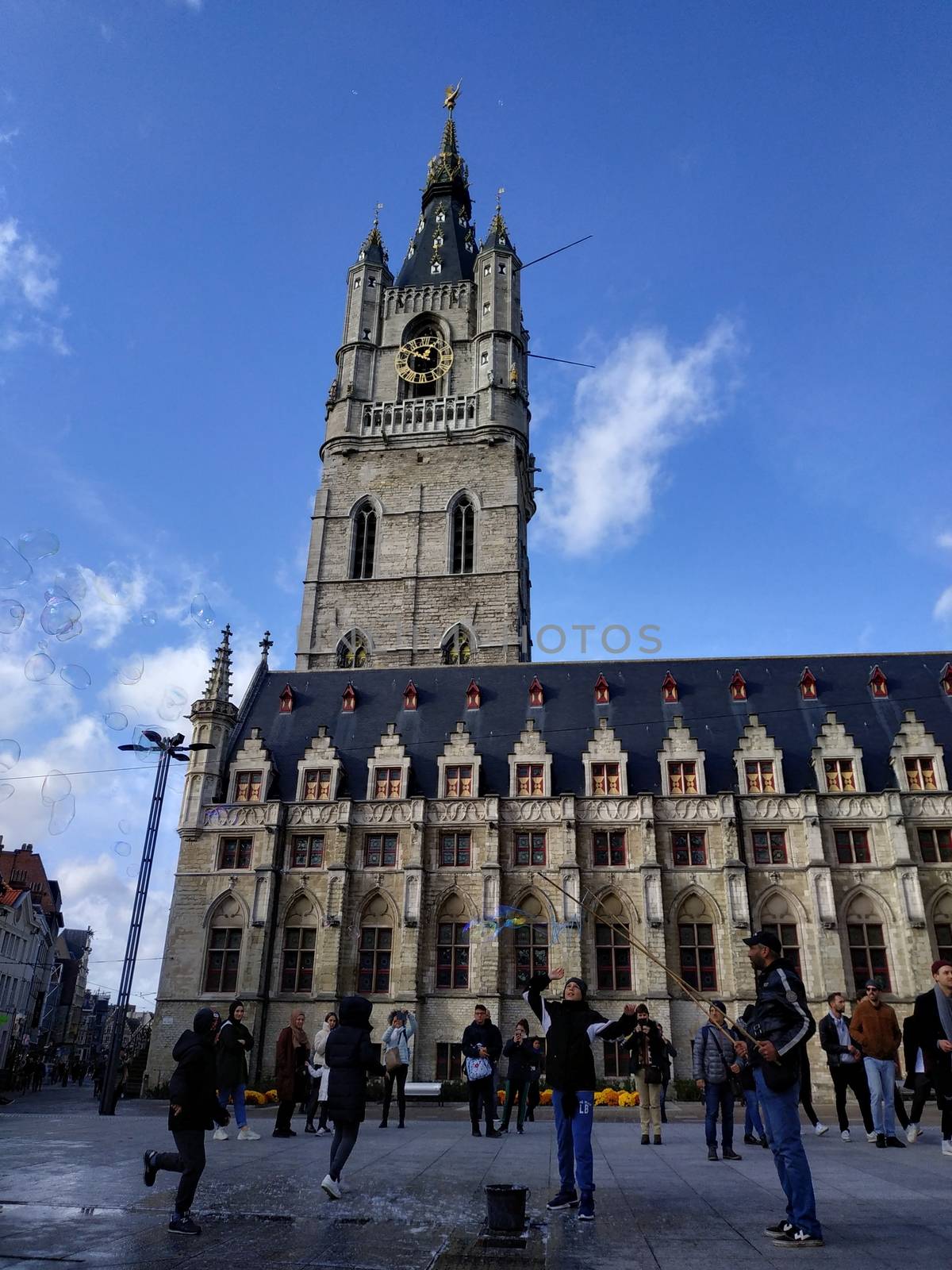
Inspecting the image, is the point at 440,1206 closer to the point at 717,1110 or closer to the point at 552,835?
the point at 717,1110

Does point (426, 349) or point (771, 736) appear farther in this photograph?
point (426, 349)

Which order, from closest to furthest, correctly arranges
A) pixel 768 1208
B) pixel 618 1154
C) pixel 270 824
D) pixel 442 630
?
pixel 768 1208, pixel 618 1154, pixel 270 824, pixel 442 630

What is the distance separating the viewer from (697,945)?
26906 mm

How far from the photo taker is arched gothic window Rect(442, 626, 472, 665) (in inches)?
1756

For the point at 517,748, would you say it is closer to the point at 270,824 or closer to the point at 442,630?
the point at 270,824

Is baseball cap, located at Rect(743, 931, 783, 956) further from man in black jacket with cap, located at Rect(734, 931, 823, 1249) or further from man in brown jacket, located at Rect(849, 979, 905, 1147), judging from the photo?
man in brown jacket, located at Rect(849, 979, 905, 1147)

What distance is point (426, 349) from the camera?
2170 inches

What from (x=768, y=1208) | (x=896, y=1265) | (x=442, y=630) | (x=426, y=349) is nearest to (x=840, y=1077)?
(x=768, y=1208)

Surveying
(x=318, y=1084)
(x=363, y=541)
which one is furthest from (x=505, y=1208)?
(x=363, y=541)

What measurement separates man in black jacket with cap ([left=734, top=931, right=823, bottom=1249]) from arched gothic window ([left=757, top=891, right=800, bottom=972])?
836 inches

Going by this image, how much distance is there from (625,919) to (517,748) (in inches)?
→ 252

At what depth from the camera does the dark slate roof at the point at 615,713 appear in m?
30.0

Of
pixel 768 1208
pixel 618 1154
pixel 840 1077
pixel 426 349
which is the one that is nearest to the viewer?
pixel 768 1208

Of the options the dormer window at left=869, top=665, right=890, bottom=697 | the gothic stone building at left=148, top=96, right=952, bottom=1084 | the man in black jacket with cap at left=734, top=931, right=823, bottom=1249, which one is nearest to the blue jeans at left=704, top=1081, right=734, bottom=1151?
the man in black jacket with cap at left=734, top=931, right=823, bottom=1249
